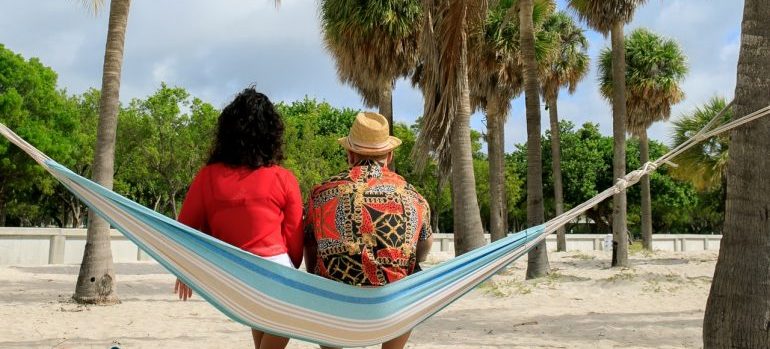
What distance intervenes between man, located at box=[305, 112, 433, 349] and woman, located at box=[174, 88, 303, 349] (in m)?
0.13

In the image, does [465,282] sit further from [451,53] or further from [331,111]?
[331,111]

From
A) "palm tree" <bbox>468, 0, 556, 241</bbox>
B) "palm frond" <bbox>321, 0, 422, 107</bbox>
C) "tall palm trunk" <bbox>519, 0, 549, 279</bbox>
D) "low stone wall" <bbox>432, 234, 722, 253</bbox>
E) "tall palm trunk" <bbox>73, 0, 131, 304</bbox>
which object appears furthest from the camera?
"low stone wall" <bbox>432, 234, 722, 253</bbox>

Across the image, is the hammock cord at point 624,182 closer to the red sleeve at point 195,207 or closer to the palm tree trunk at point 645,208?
the red sleeve at point 195,207

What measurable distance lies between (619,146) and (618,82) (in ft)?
4.87

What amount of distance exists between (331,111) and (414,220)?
3769 centimetres

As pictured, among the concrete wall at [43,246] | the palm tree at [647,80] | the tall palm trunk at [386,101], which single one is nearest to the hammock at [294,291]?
the tall palm trunk at [386,101]

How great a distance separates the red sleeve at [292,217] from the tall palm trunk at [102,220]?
6957 mm

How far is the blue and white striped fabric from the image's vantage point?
2.81m

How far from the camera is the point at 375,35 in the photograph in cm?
1534

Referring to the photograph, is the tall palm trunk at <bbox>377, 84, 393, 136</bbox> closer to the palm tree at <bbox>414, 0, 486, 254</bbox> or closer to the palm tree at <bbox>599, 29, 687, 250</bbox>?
the palm tree at <bbox>414, 0, 486, 254</bbox>

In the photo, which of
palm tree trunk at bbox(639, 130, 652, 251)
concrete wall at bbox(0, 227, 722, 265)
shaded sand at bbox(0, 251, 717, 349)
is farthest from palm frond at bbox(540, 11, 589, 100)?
concrete wall at bbox(0, 227, 722, 265)

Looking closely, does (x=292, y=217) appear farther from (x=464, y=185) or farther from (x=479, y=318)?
(x=464, y=185)

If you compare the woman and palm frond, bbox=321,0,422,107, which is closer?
the woman

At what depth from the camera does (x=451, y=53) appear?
10398 mm
